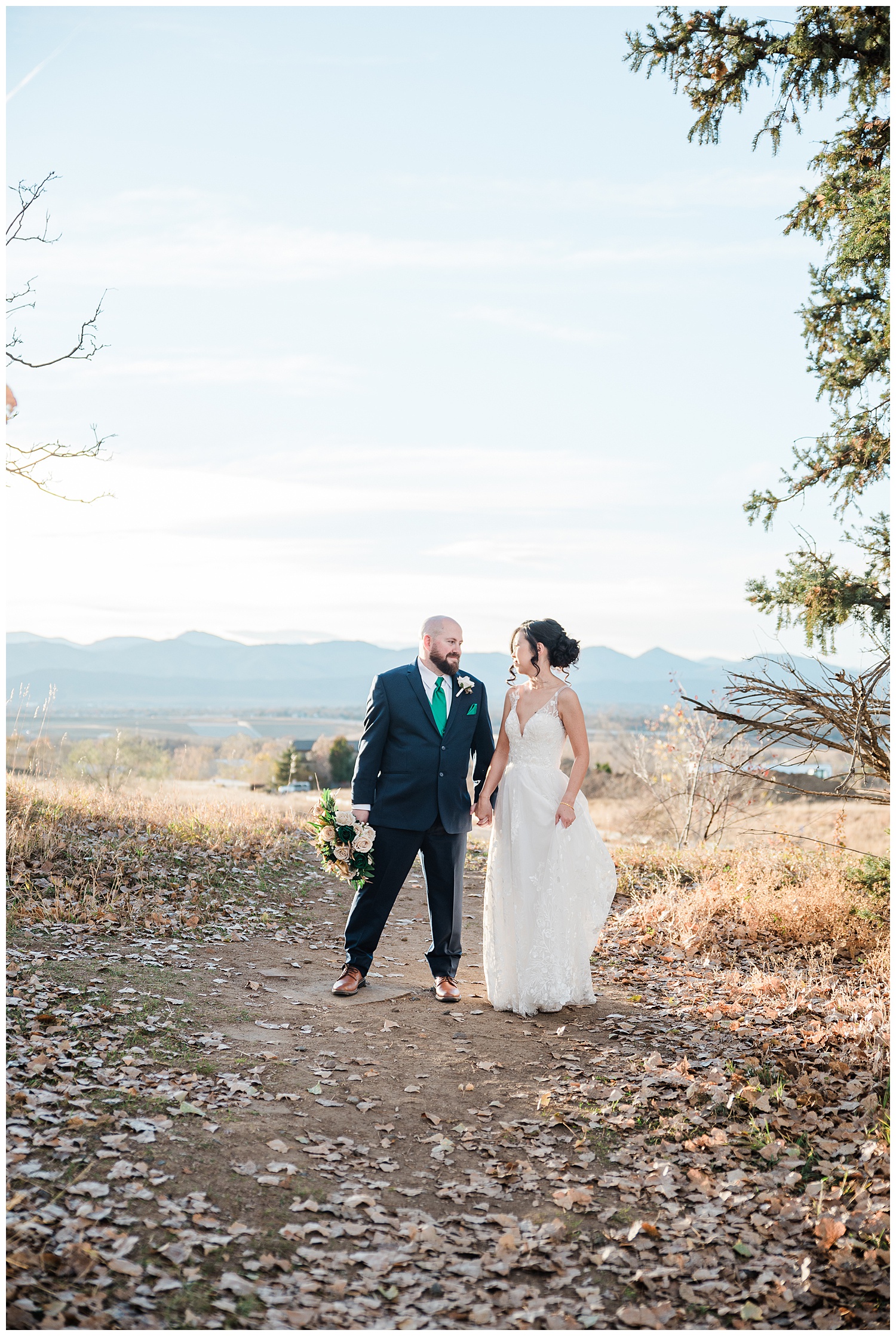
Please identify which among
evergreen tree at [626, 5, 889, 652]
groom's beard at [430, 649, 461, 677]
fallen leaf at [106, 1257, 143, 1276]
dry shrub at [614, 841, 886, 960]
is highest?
evergreen tree at [626, 5, 889, 652]

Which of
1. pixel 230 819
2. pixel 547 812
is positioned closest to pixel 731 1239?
pixel 547 812

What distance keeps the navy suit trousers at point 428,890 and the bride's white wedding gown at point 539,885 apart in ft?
0.86

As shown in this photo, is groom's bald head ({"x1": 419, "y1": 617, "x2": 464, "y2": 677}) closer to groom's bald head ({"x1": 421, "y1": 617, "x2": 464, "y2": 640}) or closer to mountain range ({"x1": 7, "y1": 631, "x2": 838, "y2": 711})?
groom's bald head ({"x1": 421, "y1": 617, "x2": 464, "y2": 640})

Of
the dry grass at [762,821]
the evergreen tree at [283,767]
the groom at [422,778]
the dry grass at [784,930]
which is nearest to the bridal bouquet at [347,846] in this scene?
the groom at [422,778]

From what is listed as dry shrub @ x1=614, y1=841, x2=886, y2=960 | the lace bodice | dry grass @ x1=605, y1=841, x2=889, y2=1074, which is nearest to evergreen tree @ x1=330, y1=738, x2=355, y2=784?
dry grass @ x1=605, y1=841, x2=889, y2=1074

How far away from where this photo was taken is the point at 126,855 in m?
10.1

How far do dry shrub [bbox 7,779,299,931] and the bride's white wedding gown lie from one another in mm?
3287

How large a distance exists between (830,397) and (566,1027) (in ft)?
21.7

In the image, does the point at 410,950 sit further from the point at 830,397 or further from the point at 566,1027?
the point at 830,397

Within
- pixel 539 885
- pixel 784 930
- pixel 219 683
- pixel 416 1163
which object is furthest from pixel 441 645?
pixel 219 683

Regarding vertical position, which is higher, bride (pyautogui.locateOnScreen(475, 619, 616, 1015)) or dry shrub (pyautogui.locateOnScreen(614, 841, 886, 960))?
bride (pyautogui.locateOnScreen(475, 619, 616, 1015))

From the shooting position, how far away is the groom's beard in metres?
6.89

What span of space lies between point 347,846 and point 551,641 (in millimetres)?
2028

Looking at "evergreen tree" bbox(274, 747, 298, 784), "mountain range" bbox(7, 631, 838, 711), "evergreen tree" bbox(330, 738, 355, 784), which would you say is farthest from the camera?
"mountain range" bbox(7, 631, 838, 711)
